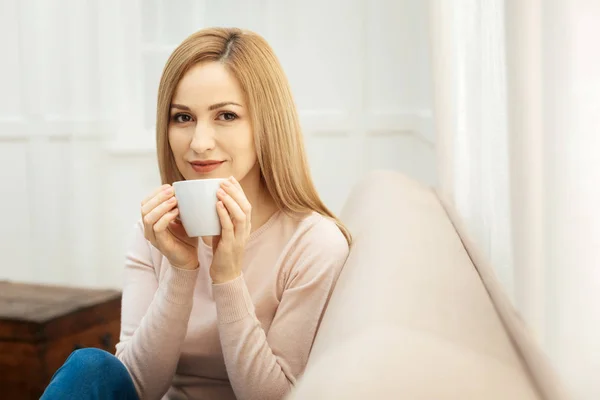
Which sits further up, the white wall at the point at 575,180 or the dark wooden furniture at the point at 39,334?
the white wall at the point at 575,180

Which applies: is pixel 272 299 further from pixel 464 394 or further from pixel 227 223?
pixel 464 394

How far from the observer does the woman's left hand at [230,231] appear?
107 cm

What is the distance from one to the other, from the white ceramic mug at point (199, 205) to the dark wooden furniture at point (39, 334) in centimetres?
114

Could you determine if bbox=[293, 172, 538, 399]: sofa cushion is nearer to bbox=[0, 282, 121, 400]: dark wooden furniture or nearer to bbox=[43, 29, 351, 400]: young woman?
bbox=[43, 29, 351, 400]: young woman

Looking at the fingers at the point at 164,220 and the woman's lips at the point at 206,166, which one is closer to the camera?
the fingers at the point at 164,220

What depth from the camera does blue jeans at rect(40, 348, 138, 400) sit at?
42.6 inches

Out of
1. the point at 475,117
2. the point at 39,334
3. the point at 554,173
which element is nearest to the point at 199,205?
the point at 475,117

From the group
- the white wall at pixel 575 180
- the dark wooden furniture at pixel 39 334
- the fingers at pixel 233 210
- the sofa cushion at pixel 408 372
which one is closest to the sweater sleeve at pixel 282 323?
the fingers at pixel 233 210

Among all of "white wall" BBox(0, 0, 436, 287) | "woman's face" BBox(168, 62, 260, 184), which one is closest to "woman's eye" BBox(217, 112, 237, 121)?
"woman's face" BBox(168, 62, 260, 184)

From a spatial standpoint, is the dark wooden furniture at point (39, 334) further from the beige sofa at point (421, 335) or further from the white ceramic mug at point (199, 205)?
the beige sofa at point (421, 335)

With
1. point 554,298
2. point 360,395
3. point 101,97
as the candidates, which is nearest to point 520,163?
point 554,298

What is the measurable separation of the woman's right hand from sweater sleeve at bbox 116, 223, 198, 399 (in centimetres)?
3

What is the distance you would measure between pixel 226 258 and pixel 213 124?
A: 0.24 metres

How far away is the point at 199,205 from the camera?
1.07 m
